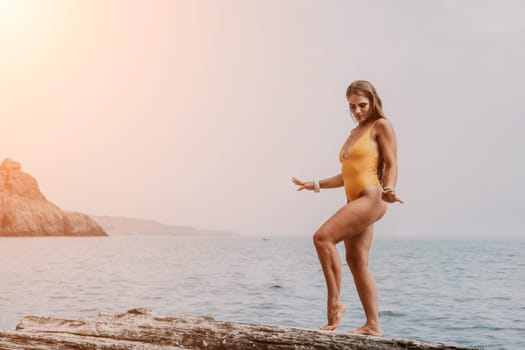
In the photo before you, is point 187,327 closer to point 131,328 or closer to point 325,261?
point 131,328

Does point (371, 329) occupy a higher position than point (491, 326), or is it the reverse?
point (371, 329)

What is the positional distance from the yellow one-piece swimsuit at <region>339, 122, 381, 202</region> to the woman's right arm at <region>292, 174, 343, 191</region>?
50 centimetres

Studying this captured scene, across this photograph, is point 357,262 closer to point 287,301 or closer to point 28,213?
point 287,301

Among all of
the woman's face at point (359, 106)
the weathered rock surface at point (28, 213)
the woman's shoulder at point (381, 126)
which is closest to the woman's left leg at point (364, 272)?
the woman's shoulder at point (381, 126)

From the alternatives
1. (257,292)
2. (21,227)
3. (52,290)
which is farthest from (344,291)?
(21,227)

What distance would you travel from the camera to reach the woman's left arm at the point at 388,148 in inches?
244

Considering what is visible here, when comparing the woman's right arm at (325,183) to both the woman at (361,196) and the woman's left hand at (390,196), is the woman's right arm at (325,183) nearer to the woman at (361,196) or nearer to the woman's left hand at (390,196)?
the woman at (361,196)

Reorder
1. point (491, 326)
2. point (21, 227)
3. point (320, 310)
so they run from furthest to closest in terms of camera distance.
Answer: point (21, 227)
point (320, 310)
point (491, 326)

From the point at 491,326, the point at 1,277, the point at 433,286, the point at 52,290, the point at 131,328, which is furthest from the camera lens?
the point at 1,277

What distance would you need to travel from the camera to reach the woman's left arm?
620 centimetres

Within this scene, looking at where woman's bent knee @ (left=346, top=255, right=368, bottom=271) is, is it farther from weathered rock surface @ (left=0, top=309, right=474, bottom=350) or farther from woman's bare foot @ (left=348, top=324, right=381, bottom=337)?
weathered rock surface @ (left=0, top=309, right=474, bottom=350)

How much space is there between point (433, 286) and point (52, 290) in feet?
53.6

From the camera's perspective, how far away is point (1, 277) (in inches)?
1238

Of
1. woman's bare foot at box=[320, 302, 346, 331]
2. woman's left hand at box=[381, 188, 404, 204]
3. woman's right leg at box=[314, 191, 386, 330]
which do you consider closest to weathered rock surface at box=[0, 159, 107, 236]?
woman's bare foot at box=[320, 302, 346, 331]
